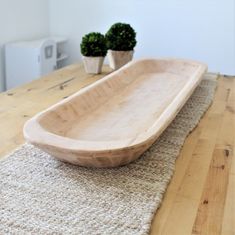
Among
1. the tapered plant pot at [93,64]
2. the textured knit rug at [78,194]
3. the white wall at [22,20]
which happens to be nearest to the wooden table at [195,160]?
the textured knit rug at [78,194]

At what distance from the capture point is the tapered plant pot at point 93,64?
1.75 meters

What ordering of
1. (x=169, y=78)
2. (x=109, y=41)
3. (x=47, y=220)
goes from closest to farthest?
(x=47, y=220) < (x=169, y=78) < (x=109, y=41)

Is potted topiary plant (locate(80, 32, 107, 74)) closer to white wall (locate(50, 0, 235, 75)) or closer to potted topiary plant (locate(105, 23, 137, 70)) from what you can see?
potted topiary plant (locate(105, 23, 137, 70))

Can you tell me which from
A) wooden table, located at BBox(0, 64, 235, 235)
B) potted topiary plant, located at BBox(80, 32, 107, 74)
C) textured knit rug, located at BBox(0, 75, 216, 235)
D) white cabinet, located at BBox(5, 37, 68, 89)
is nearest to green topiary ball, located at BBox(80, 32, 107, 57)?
potted topiary plant, located at BBox(80, 32, 107, 74)

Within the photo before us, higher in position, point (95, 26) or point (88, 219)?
point (95, 26)

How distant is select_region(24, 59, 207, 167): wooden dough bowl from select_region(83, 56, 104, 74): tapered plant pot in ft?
0.72

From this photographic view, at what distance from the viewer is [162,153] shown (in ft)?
3.05

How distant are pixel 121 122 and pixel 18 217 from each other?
1.60 ft

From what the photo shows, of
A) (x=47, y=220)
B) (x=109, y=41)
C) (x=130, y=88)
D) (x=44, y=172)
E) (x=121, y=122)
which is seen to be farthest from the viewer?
(x=109, y=41)

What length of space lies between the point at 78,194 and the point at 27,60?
5.90 ft

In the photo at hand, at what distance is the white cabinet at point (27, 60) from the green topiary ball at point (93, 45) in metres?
0.70

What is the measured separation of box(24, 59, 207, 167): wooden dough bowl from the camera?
76 centimetres

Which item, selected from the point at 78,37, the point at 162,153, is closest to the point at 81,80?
the point at 162,153

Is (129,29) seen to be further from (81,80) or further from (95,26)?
(95,26)
